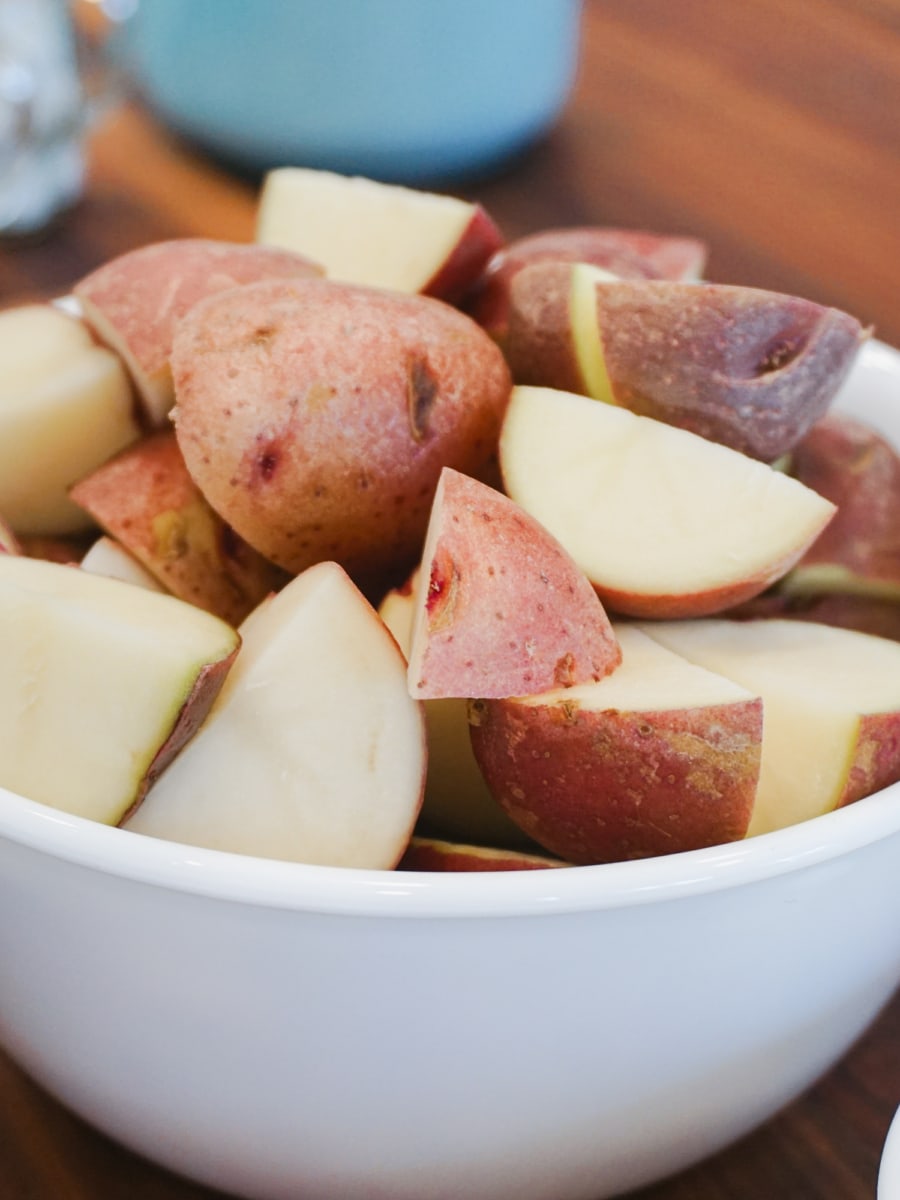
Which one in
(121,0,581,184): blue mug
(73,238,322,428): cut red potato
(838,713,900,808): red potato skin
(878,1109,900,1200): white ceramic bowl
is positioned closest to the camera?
(878,1109,900,1200): white ceramic bowl

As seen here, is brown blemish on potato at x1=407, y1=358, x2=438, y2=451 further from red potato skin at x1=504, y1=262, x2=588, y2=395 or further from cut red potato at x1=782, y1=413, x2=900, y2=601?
cut red potato at x1=782, y1=413, x2=900, y2=601

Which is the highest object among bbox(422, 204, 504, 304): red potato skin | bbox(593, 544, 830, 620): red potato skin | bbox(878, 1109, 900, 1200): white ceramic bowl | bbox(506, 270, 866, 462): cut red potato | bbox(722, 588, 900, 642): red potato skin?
bbox(506, 270, 866, 462): cut red potato

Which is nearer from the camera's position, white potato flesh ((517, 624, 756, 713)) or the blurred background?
white potato flesh ((517, 624, 756, 713))

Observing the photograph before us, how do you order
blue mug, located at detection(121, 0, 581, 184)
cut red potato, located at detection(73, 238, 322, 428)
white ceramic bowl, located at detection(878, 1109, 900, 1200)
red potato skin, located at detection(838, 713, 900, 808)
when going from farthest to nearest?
blue mug, located at detection(121, 0, 581, 184) → cut red potato, located at detection(73, 238, 322, 428) → red potato skin, located at detection(838, 713, 900, 808) → white ceramic bowl, located at detection(878, 1109, 900, 1200)

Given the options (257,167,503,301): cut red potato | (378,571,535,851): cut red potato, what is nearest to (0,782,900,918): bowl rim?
(378,571,535,851): cut red potato

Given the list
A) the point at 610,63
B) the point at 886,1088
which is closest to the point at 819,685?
the point at 886,1088

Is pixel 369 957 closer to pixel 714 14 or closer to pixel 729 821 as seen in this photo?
pixel 729 821
